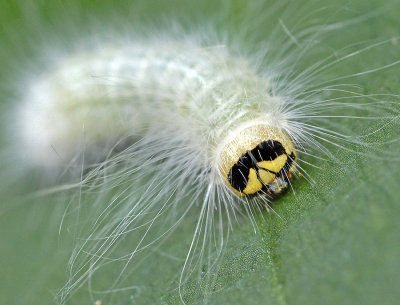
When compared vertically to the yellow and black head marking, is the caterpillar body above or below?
above

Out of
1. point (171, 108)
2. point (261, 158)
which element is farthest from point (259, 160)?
point (171, 108)

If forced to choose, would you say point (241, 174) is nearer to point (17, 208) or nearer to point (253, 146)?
point (253, 146)

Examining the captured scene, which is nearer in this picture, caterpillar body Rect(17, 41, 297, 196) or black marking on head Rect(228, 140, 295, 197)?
black marking on head Rect(228, 140, 295, 197)

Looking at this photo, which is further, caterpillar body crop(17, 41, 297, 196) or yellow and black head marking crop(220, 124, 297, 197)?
caterpillar body crop(17, 41, 297, 196)

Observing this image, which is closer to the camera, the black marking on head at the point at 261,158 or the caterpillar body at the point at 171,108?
the black marking on head at the point at 261,158

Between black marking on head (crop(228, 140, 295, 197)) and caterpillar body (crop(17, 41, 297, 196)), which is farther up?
caterpillar body (crop(17, 41, 297, 196))

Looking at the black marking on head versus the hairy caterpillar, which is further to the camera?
the hairy caterpillar

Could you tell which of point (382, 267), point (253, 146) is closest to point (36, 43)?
point (253, 146)
